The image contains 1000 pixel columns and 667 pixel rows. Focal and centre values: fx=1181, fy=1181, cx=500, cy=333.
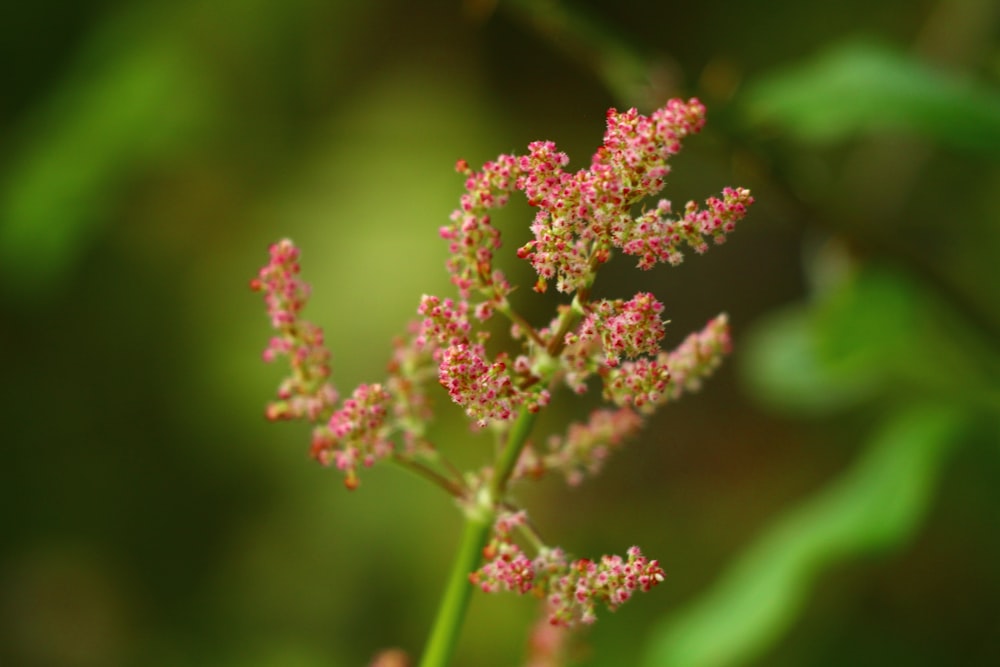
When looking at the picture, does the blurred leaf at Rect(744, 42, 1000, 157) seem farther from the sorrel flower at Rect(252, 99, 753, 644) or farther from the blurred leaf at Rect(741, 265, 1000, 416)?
the sorrel flower at Rect(252, 99, 753, 644)

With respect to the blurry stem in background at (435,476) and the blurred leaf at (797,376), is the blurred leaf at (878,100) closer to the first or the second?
the blurred leaf at (797,376)

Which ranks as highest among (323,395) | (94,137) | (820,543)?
(94,137)

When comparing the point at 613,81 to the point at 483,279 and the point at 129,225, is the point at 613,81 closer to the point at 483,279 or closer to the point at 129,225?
the point at 483,279

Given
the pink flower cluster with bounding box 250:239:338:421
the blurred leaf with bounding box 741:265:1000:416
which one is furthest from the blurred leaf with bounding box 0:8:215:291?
the pink flower cluster with bounding box 250:239:338:421

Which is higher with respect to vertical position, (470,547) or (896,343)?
(896,343)


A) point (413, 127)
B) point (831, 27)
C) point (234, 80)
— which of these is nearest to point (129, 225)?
point (234, 80)

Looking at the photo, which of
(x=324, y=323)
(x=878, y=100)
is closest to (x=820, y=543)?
(x=878, y=100)

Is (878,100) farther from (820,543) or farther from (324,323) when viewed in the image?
(324,323)

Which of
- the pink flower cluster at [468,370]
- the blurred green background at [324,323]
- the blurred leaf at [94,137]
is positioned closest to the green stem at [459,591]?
the pink flower cluster at [468,370]
